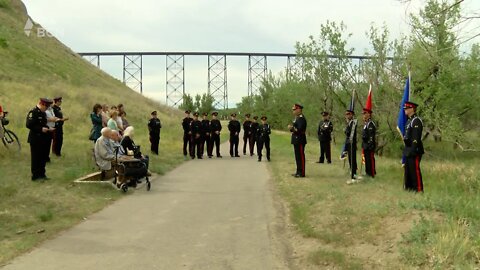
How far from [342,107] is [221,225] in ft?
82.6

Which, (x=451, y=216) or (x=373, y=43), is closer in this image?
(x=451, y=216)

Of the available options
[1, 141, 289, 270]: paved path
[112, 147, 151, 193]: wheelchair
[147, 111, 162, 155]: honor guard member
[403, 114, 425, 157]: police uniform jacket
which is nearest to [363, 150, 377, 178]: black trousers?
[403, 114, 425, 157]: police uniform jacket

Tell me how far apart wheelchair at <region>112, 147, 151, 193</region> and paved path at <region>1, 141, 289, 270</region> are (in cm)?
39

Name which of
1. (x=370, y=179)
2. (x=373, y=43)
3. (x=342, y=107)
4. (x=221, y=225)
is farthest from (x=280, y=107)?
(x=221, y=225)

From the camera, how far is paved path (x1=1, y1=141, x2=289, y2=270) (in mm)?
6016

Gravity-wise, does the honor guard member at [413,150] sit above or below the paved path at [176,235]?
above

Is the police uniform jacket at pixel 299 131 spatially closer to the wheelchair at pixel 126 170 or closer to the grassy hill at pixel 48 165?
the grassy hill at pixel 48 165

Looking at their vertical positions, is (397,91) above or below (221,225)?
above

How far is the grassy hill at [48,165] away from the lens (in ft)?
25.7

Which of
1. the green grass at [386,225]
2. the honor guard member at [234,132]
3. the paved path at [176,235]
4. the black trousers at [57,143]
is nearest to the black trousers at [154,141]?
the honor guard member at [234,132]

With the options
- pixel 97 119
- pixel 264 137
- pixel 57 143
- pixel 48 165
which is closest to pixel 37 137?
pixel 48 165

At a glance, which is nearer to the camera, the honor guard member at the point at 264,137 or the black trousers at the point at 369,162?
the black trousers at the point at 369,162

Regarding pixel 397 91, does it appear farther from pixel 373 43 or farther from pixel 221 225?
pixel 221 225

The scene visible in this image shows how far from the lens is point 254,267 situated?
5863 millimetres
